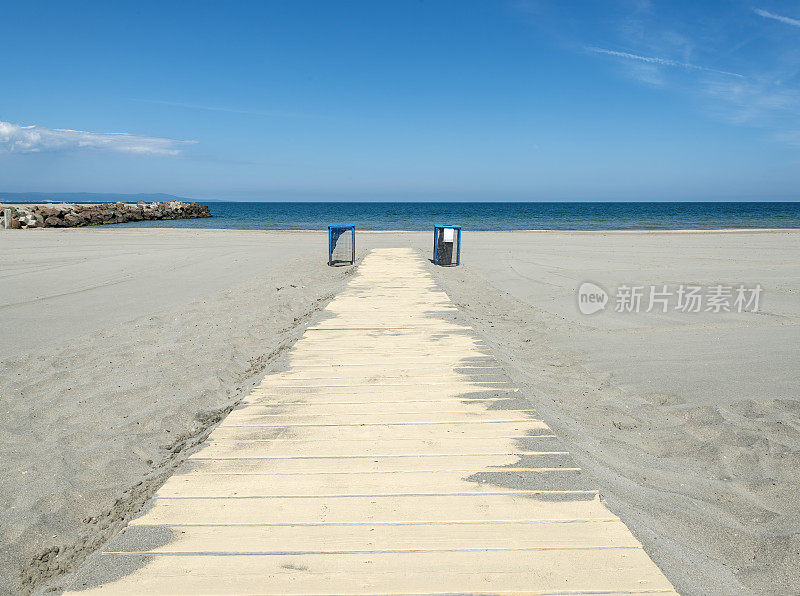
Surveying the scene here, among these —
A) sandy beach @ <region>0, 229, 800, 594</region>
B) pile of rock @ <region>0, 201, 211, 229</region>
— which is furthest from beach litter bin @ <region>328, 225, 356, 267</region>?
pile of rock @ <region>0, 201, 211, 229</region>

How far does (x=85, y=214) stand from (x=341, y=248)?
26.6 metres

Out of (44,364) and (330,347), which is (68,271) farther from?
(330,347)

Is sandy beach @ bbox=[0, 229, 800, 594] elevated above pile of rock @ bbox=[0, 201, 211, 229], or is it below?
below

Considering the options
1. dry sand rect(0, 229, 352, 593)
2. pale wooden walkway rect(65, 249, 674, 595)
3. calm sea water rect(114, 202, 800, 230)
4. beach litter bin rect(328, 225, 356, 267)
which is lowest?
dry sand rect(0, 229, 352, 593)

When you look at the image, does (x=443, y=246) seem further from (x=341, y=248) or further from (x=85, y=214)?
(x=85, y=214)

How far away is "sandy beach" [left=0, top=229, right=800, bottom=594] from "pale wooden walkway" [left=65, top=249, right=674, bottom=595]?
303 mm

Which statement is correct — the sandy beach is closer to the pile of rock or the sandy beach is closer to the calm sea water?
the pile of rock

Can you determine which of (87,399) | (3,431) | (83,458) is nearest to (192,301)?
(87,399)

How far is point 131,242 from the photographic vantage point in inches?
766

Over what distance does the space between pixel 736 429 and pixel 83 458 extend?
4.54 m

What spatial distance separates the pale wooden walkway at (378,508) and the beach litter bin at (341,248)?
949 cm

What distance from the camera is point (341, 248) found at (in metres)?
14.7

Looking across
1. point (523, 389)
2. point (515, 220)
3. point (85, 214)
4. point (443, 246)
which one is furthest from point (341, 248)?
point (515, 220)

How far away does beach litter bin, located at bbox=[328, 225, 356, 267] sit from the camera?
13.1 metres
